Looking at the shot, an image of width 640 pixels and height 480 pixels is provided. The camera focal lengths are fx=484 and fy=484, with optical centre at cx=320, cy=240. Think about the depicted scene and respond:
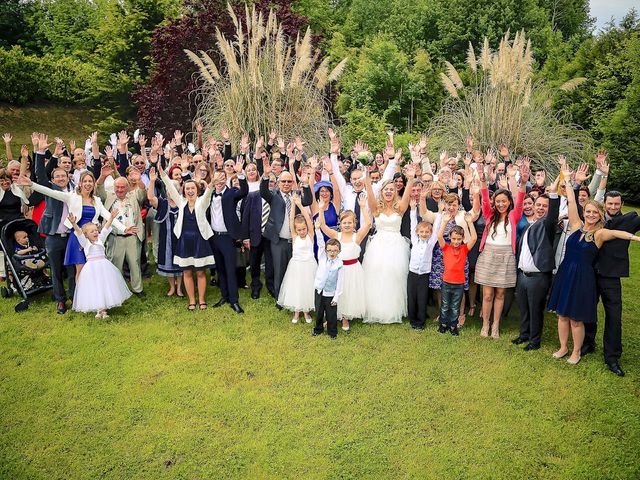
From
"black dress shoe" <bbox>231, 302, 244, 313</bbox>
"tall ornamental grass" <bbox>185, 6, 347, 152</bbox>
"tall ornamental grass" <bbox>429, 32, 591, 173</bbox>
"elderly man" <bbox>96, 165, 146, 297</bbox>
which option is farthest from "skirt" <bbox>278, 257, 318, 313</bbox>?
"tall ornamental grass" <bbox>429, 32, 591, 173</bbox>

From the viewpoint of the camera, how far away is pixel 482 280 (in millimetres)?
5695

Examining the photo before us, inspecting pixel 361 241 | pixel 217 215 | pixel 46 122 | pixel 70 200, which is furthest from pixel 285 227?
pixel 46 122

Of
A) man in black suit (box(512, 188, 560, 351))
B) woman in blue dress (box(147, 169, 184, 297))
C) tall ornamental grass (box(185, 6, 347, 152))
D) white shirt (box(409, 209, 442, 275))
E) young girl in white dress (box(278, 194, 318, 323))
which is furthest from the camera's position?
tall ornamental grass (box(185, 6, 347, 152))

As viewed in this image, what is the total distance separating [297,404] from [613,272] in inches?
134

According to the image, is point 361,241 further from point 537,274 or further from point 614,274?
point 614,274

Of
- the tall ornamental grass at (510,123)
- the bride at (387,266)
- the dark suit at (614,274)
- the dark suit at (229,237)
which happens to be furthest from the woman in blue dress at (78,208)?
the tall ornamental grass at (510,123)

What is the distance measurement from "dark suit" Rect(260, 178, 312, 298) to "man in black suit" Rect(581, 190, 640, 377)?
3841 mm

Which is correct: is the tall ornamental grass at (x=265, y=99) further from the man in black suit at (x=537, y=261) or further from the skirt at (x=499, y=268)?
the man in black suit at (x=537, y=261)

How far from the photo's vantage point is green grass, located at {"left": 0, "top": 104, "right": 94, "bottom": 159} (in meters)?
19.9

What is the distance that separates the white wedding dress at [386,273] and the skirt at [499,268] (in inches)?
38.5

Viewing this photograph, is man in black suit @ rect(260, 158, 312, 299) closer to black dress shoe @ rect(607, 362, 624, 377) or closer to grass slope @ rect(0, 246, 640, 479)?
grass slope @ rect(0, 246, 640, 479)

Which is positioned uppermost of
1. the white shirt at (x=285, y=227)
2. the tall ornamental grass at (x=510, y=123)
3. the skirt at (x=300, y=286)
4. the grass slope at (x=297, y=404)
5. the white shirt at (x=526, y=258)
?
the tall ornamental grass at (x=510, y=123)

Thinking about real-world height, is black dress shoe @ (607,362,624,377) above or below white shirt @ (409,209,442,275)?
below

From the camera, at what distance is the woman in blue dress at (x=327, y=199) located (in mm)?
6359
